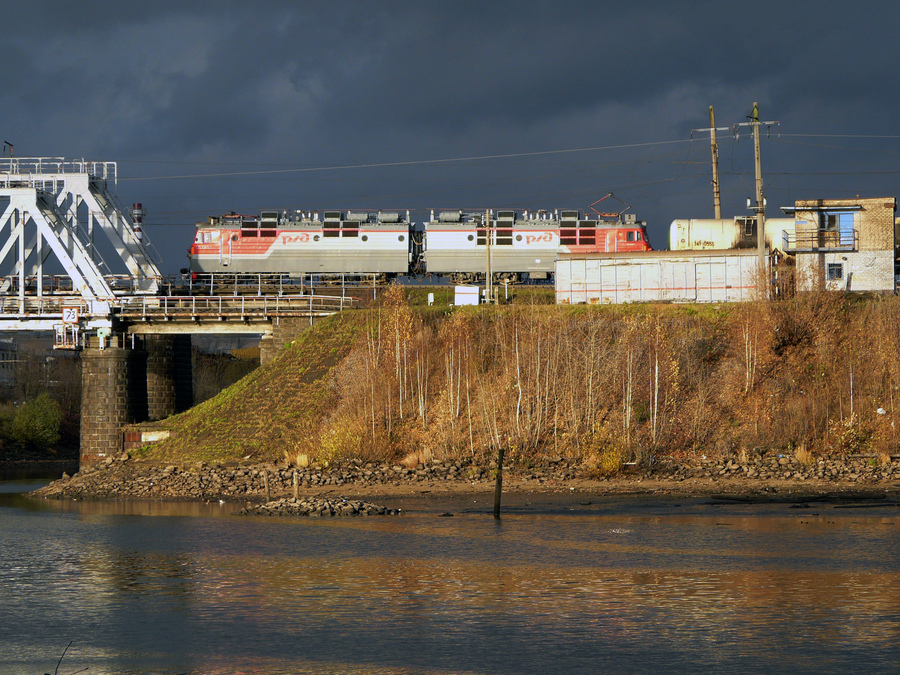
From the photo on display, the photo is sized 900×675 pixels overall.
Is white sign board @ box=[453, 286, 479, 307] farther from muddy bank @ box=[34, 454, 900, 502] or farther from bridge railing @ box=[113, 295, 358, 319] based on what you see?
muddy bank @ box=[34, 454, 900, 502]

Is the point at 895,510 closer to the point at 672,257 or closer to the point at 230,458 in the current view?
the point at 672,257

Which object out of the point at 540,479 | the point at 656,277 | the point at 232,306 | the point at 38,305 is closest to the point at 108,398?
the point at 232,306

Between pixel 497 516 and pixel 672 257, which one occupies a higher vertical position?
pixel 672 257

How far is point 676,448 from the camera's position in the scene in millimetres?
46594

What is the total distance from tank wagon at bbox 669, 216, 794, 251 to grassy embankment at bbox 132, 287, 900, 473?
8300 mm

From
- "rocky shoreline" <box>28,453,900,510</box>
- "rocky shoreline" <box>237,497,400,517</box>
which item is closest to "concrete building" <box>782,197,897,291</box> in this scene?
"rocky shoreline" <box>28,453,900,510</box>

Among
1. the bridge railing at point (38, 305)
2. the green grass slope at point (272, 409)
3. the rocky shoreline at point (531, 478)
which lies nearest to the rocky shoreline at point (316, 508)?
the rocky shoreline at point (531, 478)

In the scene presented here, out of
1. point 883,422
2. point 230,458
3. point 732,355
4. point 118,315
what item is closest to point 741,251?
point 732,355

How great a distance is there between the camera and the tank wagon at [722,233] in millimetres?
61219

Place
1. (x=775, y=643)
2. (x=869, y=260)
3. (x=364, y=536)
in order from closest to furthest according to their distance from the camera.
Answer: (x=775, y=643) < (x=364, y=536) < (x=869, y=260)

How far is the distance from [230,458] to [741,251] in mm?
31391

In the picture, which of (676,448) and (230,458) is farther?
(230,458)

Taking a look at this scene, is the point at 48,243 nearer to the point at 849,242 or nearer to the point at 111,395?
the point at 111,395

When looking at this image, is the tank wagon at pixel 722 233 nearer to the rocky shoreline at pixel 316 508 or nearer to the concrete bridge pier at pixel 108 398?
the rocky shoreline at pixel 316 508
